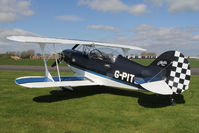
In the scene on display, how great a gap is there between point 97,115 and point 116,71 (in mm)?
2317

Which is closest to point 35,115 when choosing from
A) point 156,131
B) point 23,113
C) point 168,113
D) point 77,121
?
point 23,113

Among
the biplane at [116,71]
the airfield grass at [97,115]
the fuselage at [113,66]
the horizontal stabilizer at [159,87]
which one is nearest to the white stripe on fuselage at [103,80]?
the biplane at [116,71]

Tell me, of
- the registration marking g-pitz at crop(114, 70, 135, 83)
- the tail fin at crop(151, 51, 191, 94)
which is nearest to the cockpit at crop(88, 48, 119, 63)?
the registration marking g-pitz at crop(114, 70, 135, 83)

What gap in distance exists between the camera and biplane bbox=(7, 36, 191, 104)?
17.2 feet

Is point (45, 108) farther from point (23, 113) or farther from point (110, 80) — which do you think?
point (110, 80)

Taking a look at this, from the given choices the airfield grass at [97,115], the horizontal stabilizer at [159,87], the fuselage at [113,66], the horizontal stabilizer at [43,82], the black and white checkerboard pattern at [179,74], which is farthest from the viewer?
the fuselage at [113,66]

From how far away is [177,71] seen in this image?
5.32 meters

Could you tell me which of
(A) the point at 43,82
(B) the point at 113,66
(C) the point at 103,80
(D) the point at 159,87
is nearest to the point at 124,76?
(B) the point at 113,66

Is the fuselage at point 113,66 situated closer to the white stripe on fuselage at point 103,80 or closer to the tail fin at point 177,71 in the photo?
the white stripe on fuselage at point 103,80

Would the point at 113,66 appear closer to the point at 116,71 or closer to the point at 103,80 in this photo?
the point at 116,71

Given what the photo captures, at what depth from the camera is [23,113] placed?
188 inches

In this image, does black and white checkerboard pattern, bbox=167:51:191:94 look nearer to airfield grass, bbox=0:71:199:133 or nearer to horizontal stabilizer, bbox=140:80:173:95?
horizontal stabilizer, bbox=140:80:173:95

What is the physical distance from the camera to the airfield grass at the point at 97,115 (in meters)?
3.85

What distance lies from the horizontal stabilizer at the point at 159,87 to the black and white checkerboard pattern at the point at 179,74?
317mm
